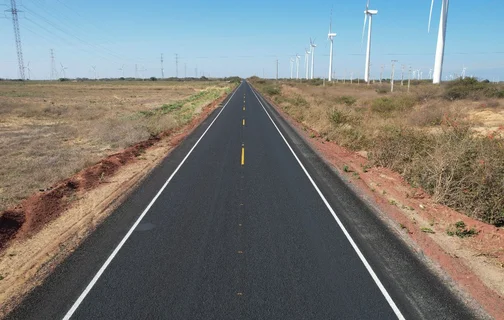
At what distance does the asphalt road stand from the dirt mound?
6.22ft

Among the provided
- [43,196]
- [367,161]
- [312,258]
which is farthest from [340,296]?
[367,161]

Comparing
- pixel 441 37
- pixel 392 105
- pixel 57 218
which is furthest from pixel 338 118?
pixel 441 37

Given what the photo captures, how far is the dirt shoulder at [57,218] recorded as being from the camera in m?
6.84

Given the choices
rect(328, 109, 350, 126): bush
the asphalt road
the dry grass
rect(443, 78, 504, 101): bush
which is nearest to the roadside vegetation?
rect(328, 109, 350, 126): bush

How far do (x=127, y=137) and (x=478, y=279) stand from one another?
19.6 m

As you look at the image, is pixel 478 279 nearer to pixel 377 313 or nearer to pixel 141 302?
pixel 377 313

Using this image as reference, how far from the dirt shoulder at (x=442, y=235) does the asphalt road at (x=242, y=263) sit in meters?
0.49

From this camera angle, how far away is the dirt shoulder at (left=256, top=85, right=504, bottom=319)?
21.9 feet

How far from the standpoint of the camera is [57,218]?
983 centimetres

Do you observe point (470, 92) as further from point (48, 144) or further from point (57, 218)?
point (57, 218)

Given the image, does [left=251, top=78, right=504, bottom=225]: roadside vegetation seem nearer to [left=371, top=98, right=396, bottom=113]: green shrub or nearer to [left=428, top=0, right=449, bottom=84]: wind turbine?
[left=371, top=98, right=396, bottom=113]: green shrub

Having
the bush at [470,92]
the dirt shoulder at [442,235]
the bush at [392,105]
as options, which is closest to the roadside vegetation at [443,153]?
the dirt shoulder at [442,235]

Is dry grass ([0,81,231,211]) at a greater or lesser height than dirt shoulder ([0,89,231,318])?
greater

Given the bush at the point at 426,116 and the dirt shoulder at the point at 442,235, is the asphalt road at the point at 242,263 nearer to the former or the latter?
the dirt shoulder at the point at 442,235
